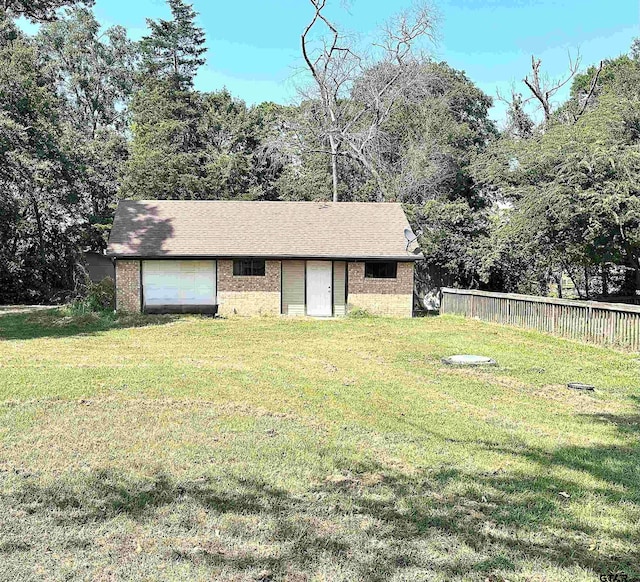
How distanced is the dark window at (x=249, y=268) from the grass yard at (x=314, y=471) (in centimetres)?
896

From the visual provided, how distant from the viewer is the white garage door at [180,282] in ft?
60.4

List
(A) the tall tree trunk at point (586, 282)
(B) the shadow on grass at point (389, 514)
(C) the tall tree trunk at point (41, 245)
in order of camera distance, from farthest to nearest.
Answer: (A) the tall tree trunk at point (586, 282)
(C) the tall tree trunk at point (41, 245)
(B) the shadow on grass at point (389, 514)

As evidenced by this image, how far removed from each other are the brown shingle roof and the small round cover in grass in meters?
8.36

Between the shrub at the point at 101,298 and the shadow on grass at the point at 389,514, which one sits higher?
the shrub at the point at 101,298

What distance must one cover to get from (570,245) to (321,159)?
1334 cm

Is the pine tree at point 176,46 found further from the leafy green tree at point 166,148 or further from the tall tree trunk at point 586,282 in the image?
the tall tree trunk at point 586,282

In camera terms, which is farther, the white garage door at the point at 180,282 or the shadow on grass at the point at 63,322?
the white garage door at the point at 180,282

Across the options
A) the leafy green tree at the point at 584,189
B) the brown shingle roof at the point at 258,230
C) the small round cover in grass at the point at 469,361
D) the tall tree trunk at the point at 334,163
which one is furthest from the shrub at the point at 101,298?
the leafy green tree at the point at 584,189

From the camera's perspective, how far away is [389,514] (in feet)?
13.1

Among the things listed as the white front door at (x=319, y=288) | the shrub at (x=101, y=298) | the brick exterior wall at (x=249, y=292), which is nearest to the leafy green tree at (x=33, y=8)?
the shrub at (x=101, y=298)

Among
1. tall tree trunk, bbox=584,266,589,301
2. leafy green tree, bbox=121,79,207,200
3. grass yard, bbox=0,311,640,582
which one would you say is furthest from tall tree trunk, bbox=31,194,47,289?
tall tree trunk, bbox=584,266,589,301

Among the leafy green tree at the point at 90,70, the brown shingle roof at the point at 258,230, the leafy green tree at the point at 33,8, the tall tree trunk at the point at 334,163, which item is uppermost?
the leafy green tree at the point at 90,70

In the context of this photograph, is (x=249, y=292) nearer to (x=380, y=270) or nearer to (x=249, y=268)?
(x=249, y=268)

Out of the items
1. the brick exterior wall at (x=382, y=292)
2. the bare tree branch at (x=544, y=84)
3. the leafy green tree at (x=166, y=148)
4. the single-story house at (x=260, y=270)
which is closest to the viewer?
the single-story house at (x=260, y=270)
